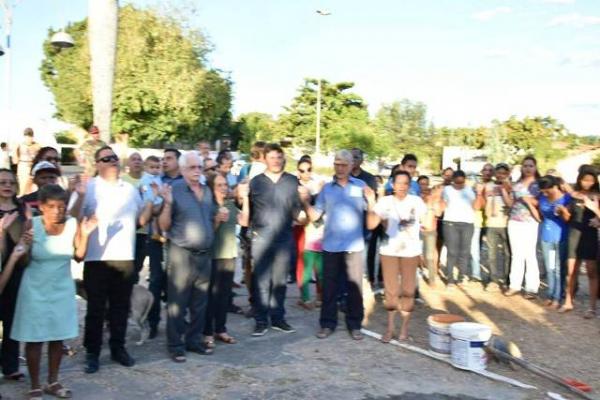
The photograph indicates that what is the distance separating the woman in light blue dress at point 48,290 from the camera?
4590 millimetres

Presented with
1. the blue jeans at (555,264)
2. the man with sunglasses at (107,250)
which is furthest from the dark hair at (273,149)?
the blue jeans at (555,264)

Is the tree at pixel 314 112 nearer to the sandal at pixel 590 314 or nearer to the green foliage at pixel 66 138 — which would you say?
the green foliage at pixel 66 138

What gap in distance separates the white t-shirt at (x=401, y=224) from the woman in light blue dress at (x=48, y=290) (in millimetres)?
3255

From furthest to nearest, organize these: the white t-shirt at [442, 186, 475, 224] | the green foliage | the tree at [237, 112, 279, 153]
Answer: the tree at [237, 112, 279, 153]
the green foliage
the white t-shirt at [442, 186, 475, 224]

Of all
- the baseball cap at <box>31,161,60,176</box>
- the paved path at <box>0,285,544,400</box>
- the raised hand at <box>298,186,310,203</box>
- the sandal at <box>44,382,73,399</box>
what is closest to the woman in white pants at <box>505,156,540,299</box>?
the paved path at <box>0,285,544,400</box>

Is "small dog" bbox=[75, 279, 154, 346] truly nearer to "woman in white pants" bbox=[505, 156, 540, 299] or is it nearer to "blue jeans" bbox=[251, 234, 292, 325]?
"blue jeans" bbox=[251, 234, 292, 325]

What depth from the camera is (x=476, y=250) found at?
401 inches

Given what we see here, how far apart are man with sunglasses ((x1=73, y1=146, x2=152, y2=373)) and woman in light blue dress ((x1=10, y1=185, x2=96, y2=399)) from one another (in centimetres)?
52

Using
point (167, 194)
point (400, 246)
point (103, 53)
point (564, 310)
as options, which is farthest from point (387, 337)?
point (103, 53)

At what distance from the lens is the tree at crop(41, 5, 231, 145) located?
→ 34.9m

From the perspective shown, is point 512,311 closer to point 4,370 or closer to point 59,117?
point 4,370

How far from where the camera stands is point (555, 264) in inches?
332

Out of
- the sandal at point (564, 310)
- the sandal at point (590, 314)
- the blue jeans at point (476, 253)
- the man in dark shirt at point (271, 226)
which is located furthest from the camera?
the blue jeans at point (476, 253)

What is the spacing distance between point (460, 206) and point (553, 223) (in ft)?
4.76
